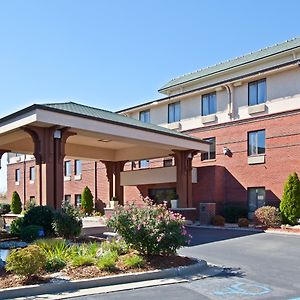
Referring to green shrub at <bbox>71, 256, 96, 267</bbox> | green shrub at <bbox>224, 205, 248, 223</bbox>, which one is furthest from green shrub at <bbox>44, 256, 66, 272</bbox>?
green shrub at <bbox>224, 205, 248, 223</bbox>

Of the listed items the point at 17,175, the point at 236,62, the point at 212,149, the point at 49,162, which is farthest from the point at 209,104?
the point at 17,175

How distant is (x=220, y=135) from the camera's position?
89.1 feet

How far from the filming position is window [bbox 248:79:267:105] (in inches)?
990

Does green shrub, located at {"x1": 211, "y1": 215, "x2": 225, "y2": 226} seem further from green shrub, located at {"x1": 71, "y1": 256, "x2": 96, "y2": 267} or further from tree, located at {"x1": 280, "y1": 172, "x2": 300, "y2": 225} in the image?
green shrub, located at {"x1": 71, "y1": 256, "x2": 96, "y2": 267}

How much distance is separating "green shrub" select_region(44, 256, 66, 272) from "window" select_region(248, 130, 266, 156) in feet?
59.0

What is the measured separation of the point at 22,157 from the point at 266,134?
29.1 metres

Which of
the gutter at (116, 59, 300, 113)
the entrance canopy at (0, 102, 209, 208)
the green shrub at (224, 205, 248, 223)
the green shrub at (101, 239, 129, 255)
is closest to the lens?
the green shrub at (101, 239, 129, 255)

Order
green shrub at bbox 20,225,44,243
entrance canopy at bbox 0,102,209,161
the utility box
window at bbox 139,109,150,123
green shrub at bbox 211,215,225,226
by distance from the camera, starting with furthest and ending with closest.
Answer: window at bbox 139,109,150,123
the utility box
green shrub at bbox 211,215,225,226
entrance canopy at bbox 0,102,209,161
green shrub at bbox 20,225,44,243

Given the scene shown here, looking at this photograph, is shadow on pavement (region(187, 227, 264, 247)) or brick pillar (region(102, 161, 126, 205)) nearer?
shadow on pavement (region(187, 227, 264, 247))

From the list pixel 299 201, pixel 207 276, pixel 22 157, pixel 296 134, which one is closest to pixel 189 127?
pixel 296 134

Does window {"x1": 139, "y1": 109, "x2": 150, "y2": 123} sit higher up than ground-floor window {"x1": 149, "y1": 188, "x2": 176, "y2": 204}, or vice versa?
window {"x1": 139, "y1": 109, "x2": 150, "y2": 123}

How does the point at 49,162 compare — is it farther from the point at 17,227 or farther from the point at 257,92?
the point at 257,92

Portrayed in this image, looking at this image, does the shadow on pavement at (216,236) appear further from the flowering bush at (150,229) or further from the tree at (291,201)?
the flowering bush at (150,229)

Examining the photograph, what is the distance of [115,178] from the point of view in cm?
3070
